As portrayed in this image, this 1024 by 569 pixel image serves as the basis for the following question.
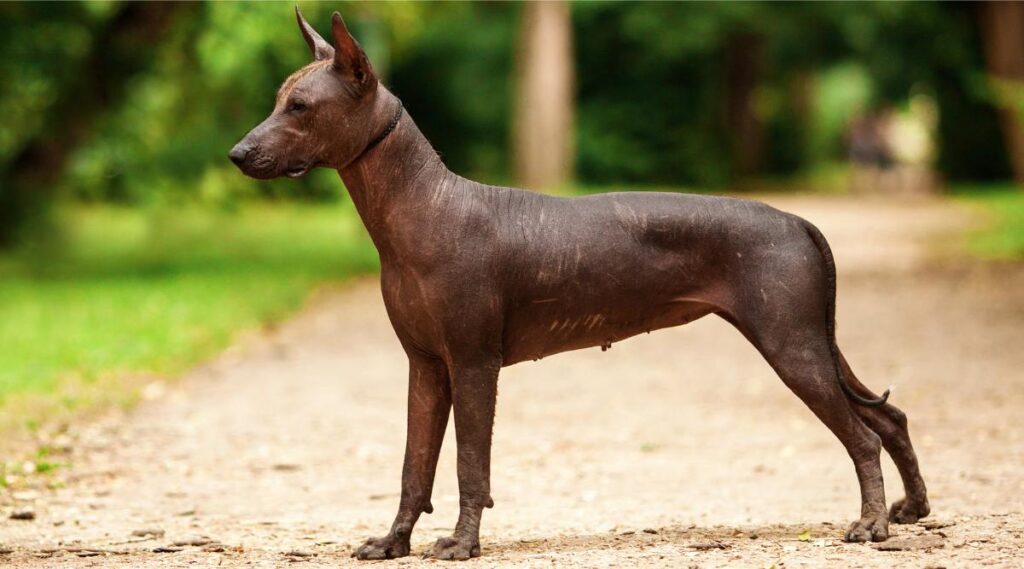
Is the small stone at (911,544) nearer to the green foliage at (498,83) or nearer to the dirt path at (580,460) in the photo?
the dirt path at (580,460)

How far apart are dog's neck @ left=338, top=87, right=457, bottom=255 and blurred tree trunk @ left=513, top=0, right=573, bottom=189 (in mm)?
25431

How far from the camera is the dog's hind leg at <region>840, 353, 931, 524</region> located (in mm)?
6723

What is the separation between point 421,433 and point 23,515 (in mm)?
2508

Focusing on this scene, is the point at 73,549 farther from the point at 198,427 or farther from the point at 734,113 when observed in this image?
the point at 734,113

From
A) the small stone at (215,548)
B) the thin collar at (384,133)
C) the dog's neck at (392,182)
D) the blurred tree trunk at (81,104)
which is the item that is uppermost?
the blurred tree trunk at (81,104)

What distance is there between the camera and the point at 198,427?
10789 mm

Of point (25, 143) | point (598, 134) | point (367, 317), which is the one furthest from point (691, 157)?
point (367, 317)

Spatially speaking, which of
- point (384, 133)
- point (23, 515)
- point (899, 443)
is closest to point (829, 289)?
point (899, 443)

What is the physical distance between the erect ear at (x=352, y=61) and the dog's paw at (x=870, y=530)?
2.77 metres

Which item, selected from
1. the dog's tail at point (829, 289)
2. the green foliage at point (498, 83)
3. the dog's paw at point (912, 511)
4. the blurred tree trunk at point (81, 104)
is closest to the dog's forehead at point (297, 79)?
the dog's tail at point (829, 289)

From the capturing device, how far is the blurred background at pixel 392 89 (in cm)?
1828

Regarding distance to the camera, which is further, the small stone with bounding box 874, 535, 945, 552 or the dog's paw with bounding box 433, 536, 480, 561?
the dog's paw with bounding box 433, 536, 480, 561

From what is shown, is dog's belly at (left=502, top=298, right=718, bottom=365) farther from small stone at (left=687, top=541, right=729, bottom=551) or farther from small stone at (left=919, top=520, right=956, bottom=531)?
small stone at (left=919, top=520, right=956, bottom=531)

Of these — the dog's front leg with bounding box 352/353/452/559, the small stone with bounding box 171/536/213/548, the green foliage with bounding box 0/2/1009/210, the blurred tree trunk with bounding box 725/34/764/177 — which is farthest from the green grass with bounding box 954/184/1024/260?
the small stone with bounding box 171/536/213/548
